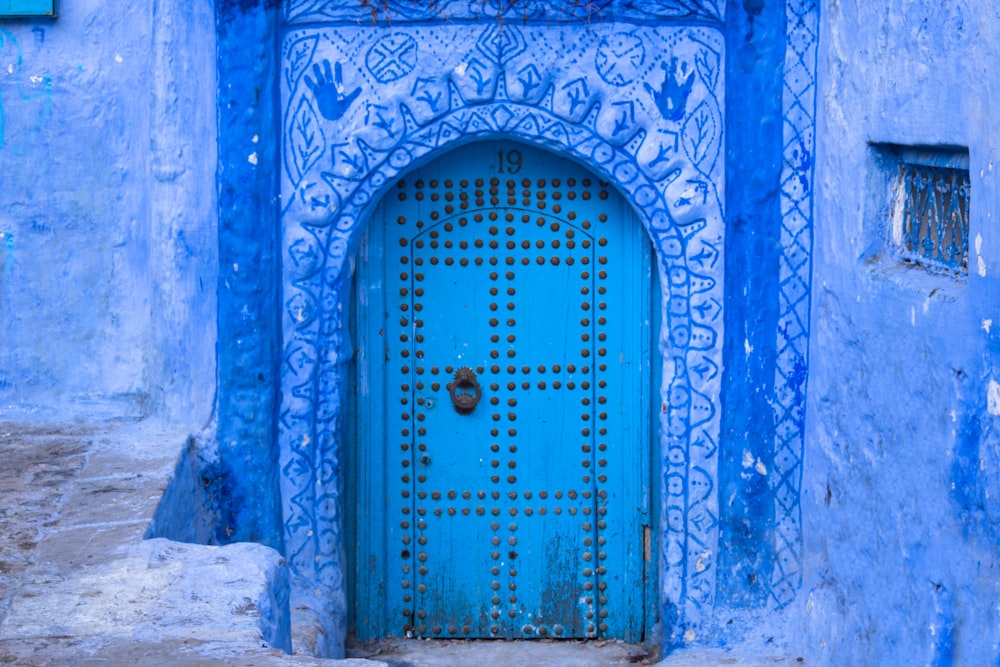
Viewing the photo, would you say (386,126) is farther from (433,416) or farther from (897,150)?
(897,150)

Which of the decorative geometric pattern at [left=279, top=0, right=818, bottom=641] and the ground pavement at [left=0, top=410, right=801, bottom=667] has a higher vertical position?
the decorative geometric pattern at [left=279, top=0, right=818, bottom=641]

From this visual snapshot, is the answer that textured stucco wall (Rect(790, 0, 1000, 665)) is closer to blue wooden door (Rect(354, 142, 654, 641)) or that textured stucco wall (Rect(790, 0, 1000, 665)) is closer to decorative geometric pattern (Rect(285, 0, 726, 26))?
decorative geometric pattern (Rect(285, 0, 726, 26))

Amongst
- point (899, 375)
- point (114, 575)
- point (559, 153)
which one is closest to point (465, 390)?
point (559, 153)

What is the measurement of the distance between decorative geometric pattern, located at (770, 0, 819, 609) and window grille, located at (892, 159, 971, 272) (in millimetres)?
611

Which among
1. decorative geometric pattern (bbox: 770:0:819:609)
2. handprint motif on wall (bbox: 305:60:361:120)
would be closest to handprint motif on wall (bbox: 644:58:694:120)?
decorative geometric pattern (bbox: 770:0:819:609)

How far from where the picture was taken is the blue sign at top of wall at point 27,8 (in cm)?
466

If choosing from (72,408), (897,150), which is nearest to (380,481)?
(72,408)

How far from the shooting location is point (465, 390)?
16.7 feet

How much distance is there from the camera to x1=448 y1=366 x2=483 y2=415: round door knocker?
16.6 feet

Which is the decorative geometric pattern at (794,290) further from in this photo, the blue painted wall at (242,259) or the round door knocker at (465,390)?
the round door knocker at (465,390)

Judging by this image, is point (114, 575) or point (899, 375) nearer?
point (114, 575)

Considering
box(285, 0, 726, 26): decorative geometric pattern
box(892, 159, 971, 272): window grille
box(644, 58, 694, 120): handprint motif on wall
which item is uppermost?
box(285, 0, 726, 26): decorative geometric pattern

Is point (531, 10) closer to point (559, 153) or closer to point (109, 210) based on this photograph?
point (559, 153)

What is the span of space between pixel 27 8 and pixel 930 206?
3.14 metres
